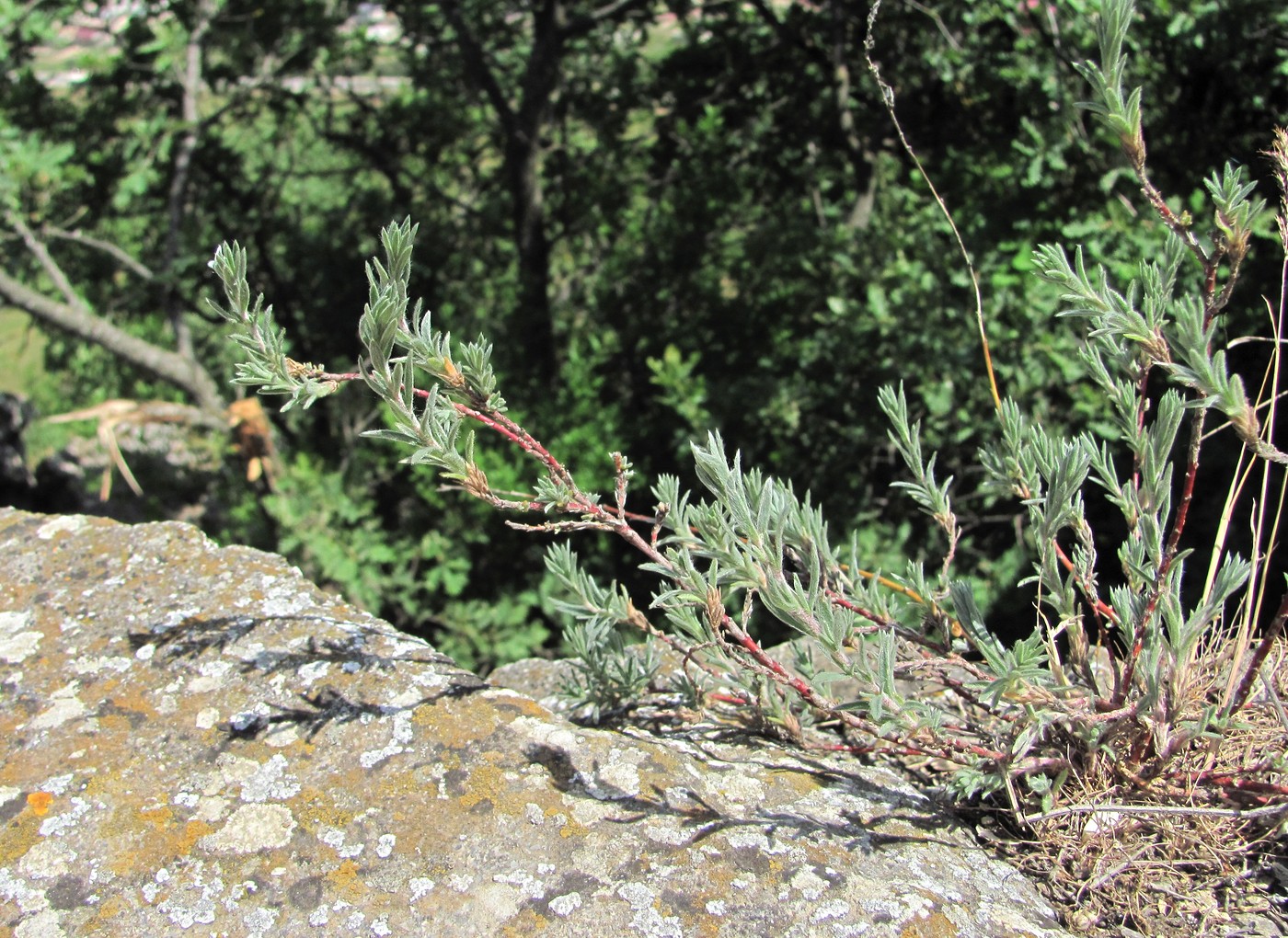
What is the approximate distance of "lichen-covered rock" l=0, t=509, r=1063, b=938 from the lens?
1432mm

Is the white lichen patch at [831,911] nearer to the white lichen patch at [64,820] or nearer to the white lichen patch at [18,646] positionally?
the white lichen patch at [64,820]

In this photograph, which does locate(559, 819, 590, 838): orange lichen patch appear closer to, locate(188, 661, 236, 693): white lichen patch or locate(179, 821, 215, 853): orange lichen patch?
locate(179, 821, 215, 853): orange lichen patch

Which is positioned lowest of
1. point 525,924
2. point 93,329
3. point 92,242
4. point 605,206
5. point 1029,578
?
point 93,329

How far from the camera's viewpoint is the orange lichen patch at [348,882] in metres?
1.46

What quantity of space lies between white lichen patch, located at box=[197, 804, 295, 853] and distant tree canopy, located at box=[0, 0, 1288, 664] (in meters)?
3.27

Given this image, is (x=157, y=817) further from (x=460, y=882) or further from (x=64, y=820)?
(x=460, y=882)

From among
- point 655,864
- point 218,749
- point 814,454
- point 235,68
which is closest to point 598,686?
point 655,864

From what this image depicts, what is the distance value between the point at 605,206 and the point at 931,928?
197 inches

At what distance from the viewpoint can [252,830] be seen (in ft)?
5.11

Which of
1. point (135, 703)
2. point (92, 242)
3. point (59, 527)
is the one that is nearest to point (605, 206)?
point (92, 242)

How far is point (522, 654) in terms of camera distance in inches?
206

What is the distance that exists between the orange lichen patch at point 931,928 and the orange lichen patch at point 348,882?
2.39ft

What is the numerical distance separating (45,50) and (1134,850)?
256 inches

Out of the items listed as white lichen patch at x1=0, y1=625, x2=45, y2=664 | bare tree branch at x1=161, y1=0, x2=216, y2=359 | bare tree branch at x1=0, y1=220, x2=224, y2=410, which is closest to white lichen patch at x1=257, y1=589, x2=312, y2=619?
white lichen patch at x1=0, y1=625, x2=45, y2=664
